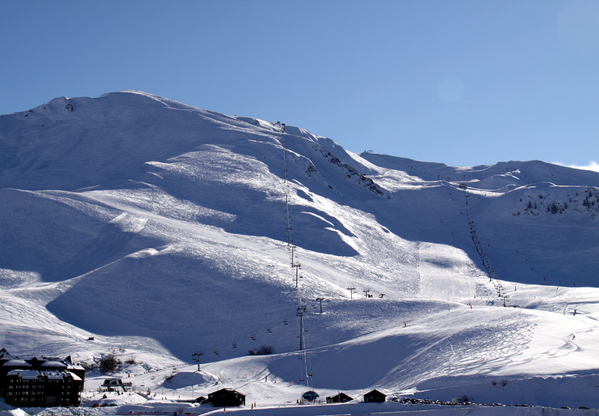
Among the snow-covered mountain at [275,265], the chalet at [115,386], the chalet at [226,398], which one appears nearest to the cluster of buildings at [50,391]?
the chalet at [226,398]

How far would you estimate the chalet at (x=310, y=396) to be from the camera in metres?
36.3

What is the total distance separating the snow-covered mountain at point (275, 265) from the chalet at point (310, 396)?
280 centimetres

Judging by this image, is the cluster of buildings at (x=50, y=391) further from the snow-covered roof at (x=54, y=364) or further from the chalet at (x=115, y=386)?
the chalet at (x=115, y=386)

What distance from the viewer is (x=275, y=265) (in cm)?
6869

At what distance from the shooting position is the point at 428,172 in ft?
565

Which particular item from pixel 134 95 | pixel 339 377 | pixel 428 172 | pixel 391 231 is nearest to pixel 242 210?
pixel 391 231

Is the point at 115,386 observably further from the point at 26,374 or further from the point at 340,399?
the point at 340,399

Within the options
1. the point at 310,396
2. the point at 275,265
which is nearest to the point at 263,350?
the point at 310,396

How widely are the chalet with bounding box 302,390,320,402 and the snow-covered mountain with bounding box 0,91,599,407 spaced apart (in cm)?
280

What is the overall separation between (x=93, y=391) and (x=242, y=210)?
51.8 m

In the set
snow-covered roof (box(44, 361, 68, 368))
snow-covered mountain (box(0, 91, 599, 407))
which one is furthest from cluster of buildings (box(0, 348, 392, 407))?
snow-covered mountain (box(0, 91, 599, 407))

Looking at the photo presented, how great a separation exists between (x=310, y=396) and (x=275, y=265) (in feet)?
107

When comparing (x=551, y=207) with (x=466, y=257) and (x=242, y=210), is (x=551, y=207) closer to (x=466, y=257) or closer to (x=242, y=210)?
(x=466, y=257)

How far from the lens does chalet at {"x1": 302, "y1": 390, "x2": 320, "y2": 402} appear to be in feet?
119
